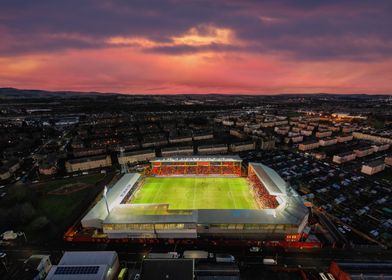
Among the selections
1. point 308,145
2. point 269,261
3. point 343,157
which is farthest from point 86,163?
point 343,157

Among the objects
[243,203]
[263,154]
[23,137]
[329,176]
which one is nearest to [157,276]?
[243,203]

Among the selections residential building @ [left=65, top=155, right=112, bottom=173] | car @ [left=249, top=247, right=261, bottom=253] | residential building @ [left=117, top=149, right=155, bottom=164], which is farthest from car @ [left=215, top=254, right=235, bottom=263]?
residential building @ [left=65, top=155, right=112, bottom=173]

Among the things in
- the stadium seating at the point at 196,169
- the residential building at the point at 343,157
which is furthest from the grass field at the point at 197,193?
the residential building at the point at 343,157

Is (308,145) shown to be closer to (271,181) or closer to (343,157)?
(343,157)

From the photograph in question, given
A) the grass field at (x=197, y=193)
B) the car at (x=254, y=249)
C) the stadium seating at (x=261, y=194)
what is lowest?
the car at (x=254, y=249)

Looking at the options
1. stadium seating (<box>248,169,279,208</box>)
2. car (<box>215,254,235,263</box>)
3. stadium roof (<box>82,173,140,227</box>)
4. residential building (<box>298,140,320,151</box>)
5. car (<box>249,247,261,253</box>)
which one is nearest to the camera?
car (<box>215,254,235,263</box>)

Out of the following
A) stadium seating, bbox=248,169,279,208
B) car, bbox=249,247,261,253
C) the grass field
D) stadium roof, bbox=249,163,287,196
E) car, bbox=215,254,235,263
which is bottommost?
car, bbox=249,247,261,253

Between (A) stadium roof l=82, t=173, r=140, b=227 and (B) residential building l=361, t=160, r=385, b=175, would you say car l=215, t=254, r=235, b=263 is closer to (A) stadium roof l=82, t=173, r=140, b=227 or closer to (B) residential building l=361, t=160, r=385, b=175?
(A) stadium roof l=82, t=173, r=140, b=227

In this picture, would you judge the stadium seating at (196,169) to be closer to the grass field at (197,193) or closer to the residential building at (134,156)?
the grass field at (197,193)
